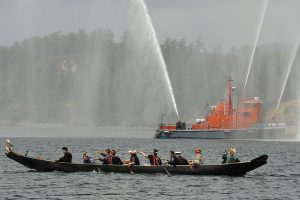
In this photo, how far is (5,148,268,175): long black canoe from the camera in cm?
5812

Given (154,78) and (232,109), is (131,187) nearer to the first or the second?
(232,109)

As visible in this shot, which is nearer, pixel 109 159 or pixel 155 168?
pixel 155 168

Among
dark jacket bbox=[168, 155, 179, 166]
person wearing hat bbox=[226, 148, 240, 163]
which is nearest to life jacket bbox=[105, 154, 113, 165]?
dark jacket bbox=[168, 155, 179, 166]

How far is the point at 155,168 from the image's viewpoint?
5944 centimetres

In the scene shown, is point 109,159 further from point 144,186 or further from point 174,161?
point 144,186

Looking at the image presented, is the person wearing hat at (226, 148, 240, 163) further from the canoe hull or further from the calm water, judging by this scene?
the calm water

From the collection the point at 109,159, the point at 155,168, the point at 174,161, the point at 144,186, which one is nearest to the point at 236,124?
the point at 109,159

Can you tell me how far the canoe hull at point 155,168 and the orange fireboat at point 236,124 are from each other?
202 feet

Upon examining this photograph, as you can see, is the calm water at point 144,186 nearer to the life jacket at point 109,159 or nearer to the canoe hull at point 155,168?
the canoe hull at point 155,168

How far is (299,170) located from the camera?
69.8 meters

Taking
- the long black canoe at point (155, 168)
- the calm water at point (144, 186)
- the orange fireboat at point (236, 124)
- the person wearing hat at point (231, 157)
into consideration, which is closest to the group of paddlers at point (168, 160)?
the person wearing hat at point (231, 157)

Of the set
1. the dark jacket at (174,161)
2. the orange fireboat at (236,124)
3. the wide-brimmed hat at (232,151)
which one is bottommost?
the dark jacket at (174,161)

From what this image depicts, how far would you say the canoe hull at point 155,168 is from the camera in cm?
5816

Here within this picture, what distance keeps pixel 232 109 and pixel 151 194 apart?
2943 inches
